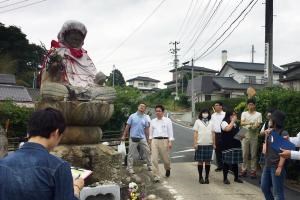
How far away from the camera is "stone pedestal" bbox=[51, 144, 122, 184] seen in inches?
225

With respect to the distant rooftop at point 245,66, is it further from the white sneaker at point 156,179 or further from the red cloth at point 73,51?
the red cloth at point 73,51

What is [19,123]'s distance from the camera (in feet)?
43.1

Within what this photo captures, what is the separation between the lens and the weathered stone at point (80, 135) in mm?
5911

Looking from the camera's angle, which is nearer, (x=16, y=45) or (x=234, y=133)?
(x=234, y=133)

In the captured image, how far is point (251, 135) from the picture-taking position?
8797 mm

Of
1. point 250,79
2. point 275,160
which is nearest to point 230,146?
point 275,160

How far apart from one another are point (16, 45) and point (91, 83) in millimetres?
30512

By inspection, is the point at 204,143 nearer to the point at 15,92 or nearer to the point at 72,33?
the point at 72,33

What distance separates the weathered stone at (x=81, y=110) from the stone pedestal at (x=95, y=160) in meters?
0.37

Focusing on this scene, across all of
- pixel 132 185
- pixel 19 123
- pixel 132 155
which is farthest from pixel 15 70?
pixel 132 185

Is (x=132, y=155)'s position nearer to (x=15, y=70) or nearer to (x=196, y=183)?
(x=196, y=183)

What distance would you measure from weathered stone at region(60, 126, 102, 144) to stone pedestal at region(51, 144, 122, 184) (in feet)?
0.37

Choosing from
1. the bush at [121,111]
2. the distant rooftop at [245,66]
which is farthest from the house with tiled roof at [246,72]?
the bush at [121,111]

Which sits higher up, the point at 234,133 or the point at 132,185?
the point at 234,133
